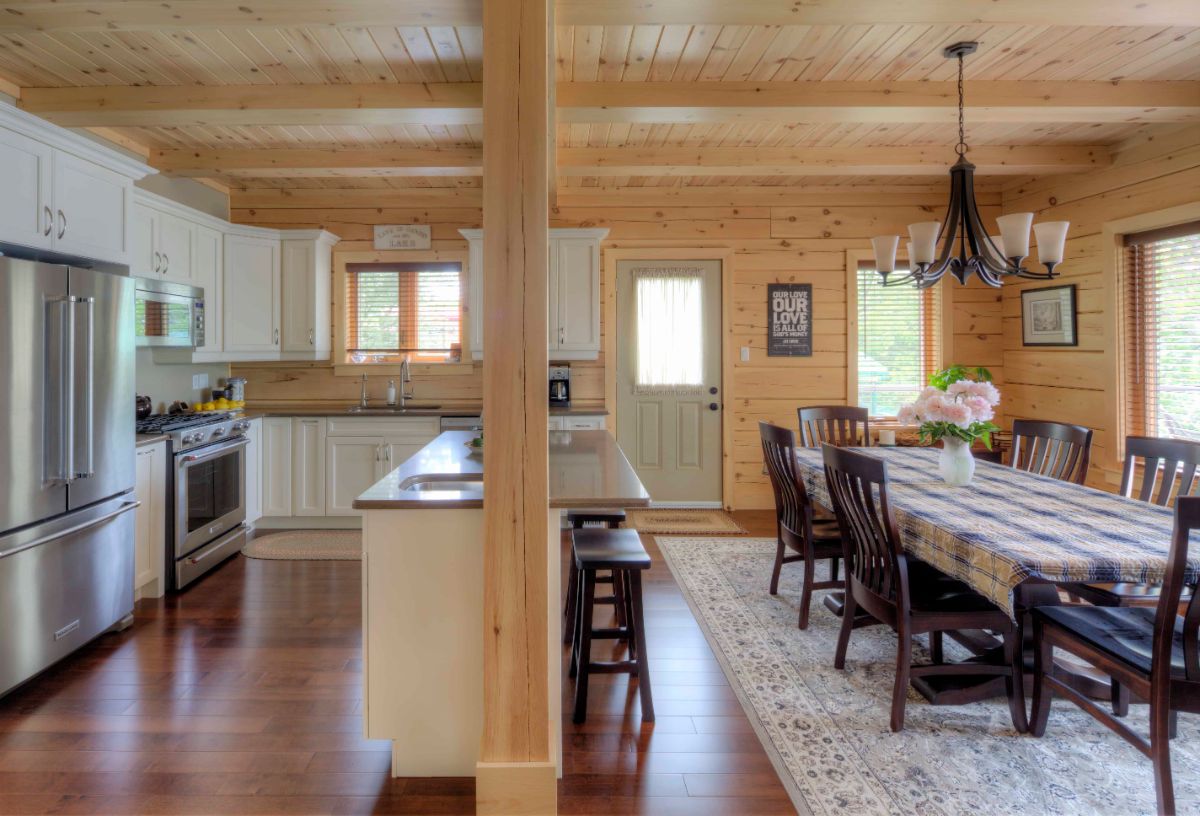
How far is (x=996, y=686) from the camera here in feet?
7.89

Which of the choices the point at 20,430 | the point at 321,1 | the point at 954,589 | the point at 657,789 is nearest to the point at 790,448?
the point at 954,589

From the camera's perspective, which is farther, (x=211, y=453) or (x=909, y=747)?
(x=211, y=453)

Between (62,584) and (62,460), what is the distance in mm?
502

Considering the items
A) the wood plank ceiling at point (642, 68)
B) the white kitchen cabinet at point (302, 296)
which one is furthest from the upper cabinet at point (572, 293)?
the white kitchen cabinet at point (302, 296)

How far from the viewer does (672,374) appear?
223 inches

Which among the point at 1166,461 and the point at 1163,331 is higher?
the point at 1163,331

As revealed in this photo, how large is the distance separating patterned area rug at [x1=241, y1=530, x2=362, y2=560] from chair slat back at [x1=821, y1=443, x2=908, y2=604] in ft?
9.96

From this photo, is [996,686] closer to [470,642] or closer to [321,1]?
[470,642]

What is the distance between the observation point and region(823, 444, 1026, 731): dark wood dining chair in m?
2.24

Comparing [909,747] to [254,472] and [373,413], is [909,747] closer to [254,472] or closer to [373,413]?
[373,413]

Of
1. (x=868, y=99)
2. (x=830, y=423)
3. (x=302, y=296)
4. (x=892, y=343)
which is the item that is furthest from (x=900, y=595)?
(x=302, y=296)

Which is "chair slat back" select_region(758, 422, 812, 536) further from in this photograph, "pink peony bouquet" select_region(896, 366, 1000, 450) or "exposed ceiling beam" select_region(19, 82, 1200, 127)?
"exposed ceiling beam" select_region(19, 82, 1200, 127)

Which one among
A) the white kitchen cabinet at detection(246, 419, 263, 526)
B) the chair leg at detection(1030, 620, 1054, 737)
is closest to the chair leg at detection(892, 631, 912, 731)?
the chair leg at detection(1030, 620, 1054, 737)

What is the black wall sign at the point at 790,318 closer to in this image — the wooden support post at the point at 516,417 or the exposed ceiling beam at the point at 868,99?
the exposed ceiling beam at the point at 868,99
